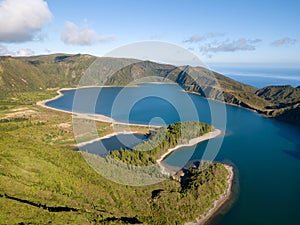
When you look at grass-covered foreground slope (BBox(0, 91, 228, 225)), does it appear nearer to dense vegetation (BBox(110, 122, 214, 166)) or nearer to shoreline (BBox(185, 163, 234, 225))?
shoreline (BBox(185, 163, 234, 225))

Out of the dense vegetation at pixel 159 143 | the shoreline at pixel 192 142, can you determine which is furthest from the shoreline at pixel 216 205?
the dense vegetation at pixel 159 143

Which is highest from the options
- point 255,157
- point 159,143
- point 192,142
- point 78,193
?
point 78,193

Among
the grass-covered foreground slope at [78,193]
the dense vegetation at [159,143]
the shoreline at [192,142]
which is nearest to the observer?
the grass-covered foreground slope at [78,193]

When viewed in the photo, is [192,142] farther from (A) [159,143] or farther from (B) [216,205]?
(B) [216,205]

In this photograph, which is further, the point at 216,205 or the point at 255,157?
the point at 255,157

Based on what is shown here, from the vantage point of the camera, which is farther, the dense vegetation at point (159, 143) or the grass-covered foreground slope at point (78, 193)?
the dense vegetation at point (159, 143)

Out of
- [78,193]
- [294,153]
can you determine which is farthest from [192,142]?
[78,193]

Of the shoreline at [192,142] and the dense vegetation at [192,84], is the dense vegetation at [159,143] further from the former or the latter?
the dense vegetation at [192,84]
